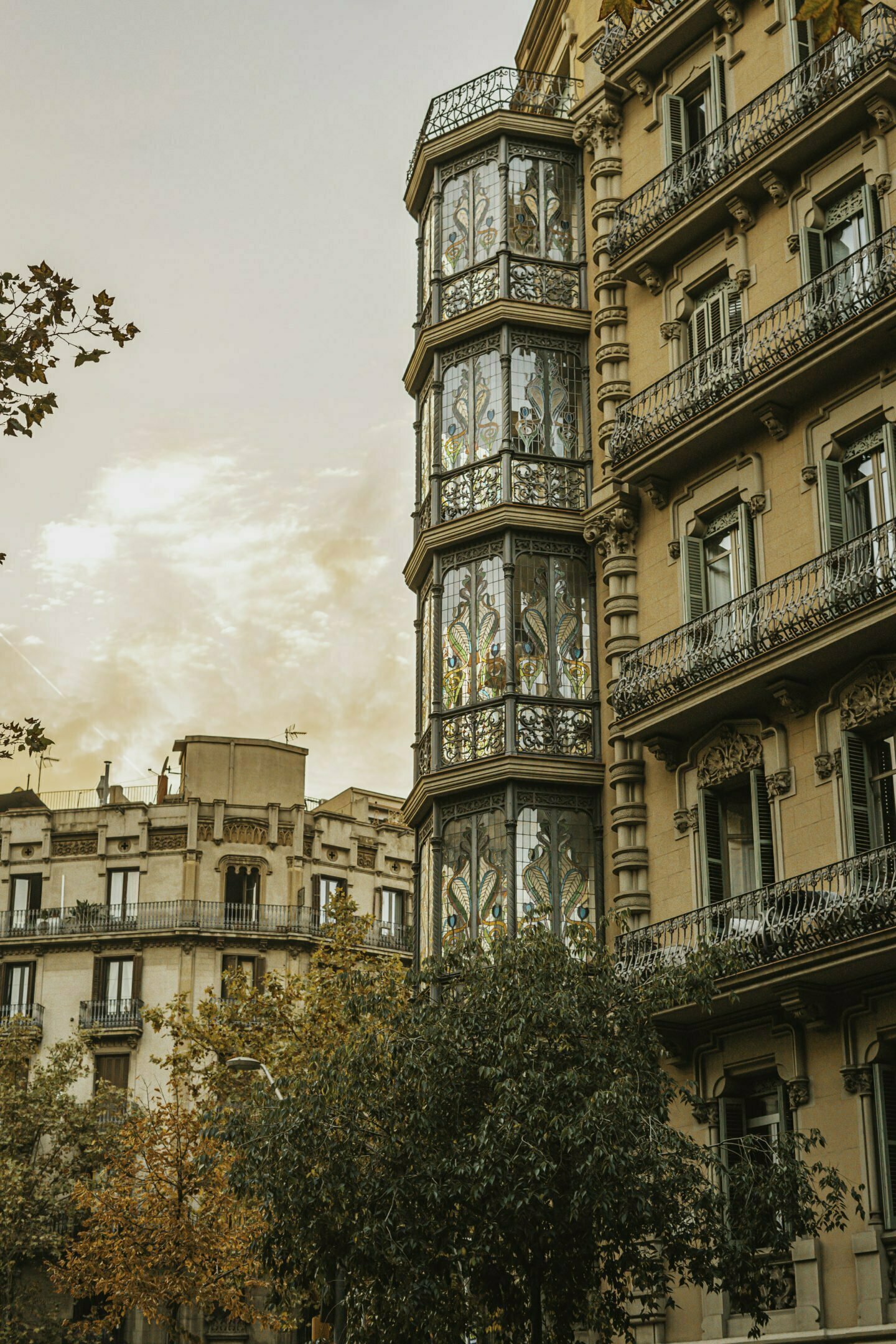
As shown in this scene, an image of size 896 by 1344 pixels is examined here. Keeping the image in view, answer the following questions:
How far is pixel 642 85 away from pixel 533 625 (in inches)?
353

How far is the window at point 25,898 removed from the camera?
178 ft

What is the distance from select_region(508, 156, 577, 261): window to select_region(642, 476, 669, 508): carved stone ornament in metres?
5.17

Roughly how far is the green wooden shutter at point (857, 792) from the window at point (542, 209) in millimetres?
10957

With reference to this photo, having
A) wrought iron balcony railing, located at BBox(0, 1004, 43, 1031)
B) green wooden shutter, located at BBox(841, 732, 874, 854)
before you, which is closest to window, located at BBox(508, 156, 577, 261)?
green wooden shutter, located at BBox(841, 732, 874, 854)

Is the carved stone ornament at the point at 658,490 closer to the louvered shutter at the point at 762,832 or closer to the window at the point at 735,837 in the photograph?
the window at the point at 735,837

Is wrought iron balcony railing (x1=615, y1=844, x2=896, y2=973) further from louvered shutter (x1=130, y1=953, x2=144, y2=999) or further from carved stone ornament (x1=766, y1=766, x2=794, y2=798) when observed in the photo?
louvered shutter (x1=130, y1=953, x2=144, y2=999)

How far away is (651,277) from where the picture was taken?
25.8 m

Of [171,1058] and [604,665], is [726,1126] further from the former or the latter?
[171,1058]

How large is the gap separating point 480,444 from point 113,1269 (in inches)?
690

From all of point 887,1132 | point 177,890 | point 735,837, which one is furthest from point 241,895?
point 887,1132

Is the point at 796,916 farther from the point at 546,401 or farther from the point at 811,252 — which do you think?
the point at 546,401

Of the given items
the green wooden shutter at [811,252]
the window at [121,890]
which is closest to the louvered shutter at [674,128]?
the green wooden shutter at [811,252]

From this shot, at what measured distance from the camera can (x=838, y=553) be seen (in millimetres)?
20375

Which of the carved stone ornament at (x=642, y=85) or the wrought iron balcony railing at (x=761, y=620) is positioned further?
the carved stone ornament at (x=642, y=85)
